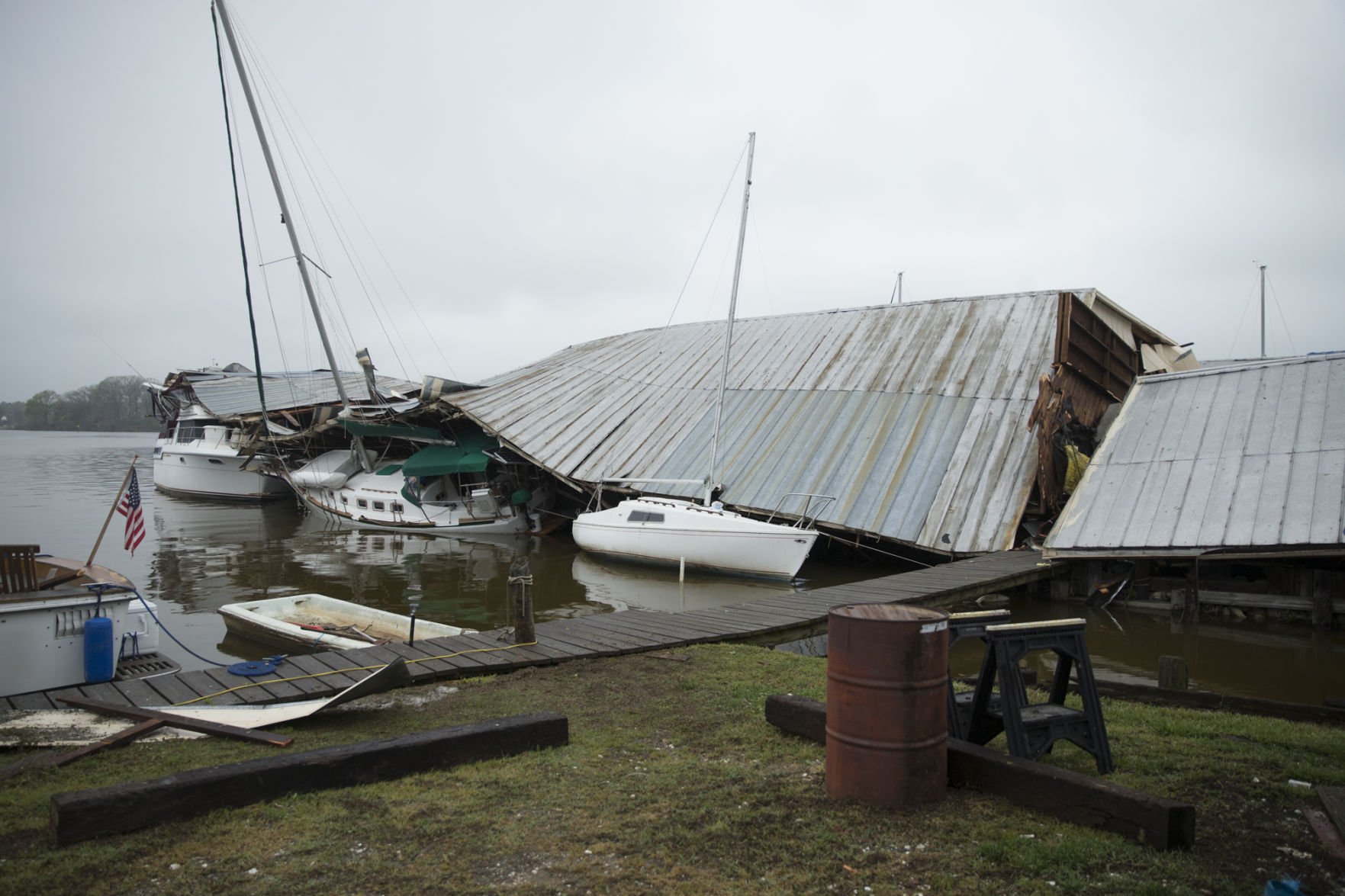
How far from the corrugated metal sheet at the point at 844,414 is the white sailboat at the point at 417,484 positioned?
89.7 inches

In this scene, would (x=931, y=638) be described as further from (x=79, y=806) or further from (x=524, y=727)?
(x=79, y=806)

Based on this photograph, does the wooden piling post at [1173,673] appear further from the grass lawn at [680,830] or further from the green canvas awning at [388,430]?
the green canvas awning at [388,430]

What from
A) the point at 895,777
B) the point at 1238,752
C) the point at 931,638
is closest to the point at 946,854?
the point at 895,777

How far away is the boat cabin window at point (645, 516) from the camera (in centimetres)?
2066

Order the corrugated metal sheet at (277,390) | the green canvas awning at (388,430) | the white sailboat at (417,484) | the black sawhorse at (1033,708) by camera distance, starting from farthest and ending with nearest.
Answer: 1. the corrugated metal sheet at (277,390)
2. the green canvas awning at (388,430)
3. the white sailboat at (417,484)
4. the black sawhorse at (1033,708)

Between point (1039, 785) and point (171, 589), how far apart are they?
20.9 m

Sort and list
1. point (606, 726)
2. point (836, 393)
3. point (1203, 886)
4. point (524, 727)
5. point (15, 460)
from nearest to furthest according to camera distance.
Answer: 1. point (1203, 886)
2. point (524, 727)
3. point (606, 726)
4. point (836, 393)
5. point (15, 460)

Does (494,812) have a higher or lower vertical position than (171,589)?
higher

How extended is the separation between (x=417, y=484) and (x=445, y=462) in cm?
172

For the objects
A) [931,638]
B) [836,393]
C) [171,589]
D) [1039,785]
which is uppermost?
[836,393]

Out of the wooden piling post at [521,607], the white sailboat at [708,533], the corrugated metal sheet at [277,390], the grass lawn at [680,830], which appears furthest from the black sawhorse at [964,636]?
the corrugated metal sheet at [277,390]

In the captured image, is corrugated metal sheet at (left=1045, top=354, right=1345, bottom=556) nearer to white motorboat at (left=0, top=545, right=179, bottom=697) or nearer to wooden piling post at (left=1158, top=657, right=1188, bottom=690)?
wooden piling post at (left=1158, top=657, right=1188, bottom=690)

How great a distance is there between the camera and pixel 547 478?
100 feet

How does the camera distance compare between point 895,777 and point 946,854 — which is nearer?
point 946,854
